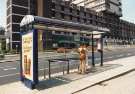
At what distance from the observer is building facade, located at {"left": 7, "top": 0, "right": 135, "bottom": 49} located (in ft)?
246

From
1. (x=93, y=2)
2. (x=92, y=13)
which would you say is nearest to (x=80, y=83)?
(x=92, y=13)

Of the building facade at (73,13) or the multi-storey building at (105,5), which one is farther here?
the multi-storey building at (105,5)

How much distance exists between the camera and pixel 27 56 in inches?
421

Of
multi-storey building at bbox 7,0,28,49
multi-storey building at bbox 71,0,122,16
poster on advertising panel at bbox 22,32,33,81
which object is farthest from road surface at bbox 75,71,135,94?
multi-storey building at bbox 71,0,122,16

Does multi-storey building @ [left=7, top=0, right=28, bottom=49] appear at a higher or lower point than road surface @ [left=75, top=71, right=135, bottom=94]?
higher

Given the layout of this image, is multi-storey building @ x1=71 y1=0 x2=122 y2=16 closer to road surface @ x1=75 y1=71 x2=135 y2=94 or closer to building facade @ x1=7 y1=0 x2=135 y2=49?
building facade @ x1=7 y1=0 x2=135 y2=49

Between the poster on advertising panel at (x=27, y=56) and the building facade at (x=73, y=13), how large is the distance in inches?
1098

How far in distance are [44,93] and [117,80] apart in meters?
4.58

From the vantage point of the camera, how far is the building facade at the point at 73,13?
7488 centimetres

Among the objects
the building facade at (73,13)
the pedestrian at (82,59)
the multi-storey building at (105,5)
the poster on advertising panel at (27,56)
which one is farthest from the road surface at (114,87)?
the multi-storey building at (105,5)

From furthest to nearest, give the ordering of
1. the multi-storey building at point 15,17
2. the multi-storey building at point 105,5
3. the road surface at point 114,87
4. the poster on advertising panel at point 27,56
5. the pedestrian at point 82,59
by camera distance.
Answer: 1. the multi-storey building at point 105,5
2. the multi-storey building at point 15,17
3. the pedestrian at point 82,59
4. the poster on advertising panel at point 27,56
5. the road surface at point 114,87

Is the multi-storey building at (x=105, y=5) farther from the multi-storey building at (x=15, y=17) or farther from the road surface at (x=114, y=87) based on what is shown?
the road surface at (x=114, y=87)

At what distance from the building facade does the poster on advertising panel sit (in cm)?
2790

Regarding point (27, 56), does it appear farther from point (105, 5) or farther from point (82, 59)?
point (105, 5)
